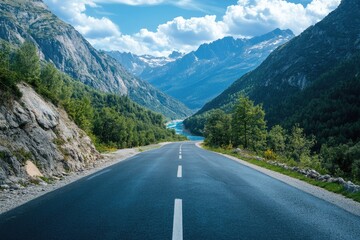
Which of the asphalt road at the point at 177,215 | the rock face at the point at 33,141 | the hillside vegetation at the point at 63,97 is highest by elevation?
the hillside vegetation at the point at 63,97

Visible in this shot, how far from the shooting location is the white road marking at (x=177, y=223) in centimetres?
550

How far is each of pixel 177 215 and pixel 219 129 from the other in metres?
61.6

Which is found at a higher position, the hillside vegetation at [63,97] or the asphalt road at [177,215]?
the hillside vegetation at [63,97]

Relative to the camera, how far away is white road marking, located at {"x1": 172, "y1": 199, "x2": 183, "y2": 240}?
18.1 ft

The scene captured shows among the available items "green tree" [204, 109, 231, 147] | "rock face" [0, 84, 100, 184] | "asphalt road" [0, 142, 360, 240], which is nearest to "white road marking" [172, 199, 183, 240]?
"asphalt road" [0, 142, 360, 240]

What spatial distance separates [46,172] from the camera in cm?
1462

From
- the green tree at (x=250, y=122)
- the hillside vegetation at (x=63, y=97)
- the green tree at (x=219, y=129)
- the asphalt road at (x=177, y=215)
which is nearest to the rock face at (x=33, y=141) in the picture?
the hillside vegetation at (x=63, y=97)

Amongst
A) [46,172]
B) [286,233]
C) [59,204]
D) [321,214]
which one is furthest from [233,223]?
[46,172]

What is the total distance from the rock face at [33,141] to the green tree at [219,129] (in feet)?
153

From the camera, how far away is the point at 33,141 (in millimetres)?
15227

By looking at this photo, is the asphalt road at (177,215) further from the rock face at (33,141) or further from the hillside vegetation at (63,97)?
the hillside vegetation at (63,97)

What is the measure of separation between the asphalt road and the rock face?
10.9 ft

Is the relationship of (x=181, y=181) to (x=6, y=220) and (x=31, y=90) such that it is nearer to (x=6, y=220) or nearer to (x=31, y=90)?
(x=6, y=220)

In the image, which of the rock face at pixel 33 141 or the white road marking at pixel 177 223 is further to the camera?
the rock face at pixel 33 141
